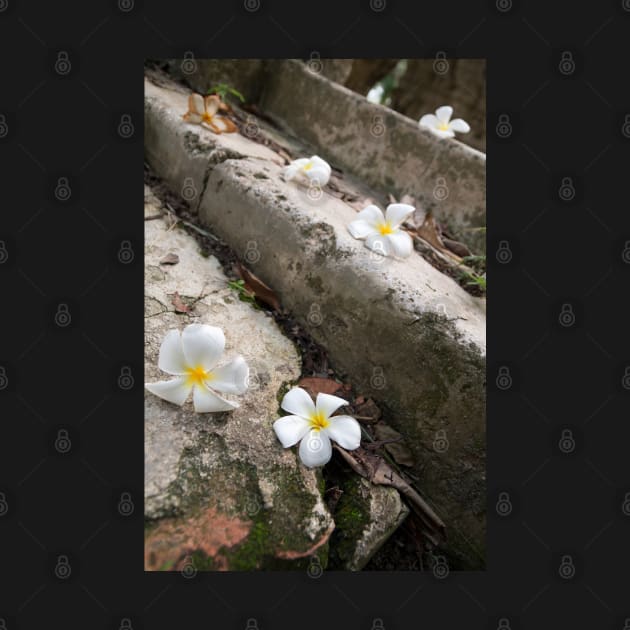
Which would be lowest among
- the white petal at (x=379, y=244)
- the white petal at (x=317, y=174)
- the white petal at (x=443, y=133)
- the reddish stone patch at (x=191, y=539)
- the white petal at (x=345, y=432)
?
the reddish stone patch at (x=191, y=539)

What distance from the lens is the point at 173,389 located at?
1410 mm

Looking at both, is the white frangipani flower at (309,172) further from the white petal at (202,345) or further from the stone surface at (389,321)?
the white petal at (202,345)

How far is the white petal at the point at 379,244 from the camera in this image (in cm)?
187

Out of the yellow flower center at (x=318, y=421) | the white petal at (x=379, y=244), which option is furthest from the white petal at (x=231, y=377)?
the white petal at (x=379, y=244)

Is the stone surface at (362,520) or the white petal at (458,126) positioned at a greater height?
the white petal at (458,126)

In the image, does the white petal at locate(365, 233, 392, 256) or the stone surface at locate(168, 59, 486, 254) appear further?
the stone surface at locate(168, 59, 486, 254)

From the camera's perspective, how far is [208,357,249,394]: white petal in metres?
1.44

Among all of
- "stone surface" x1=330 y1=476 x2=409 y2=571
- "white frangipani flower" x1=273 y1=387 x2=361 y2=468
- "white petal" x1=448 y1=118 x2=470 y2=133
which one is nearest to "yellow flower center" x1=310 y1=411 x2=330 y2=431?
"white frangipani flower" x1=273 y1=387 x2=361 y2=468

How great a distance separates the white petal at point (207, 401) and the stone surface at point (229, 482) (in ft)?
0.12

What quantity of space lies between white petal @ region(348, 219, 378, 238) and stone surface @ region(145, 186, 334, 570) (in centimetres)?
60

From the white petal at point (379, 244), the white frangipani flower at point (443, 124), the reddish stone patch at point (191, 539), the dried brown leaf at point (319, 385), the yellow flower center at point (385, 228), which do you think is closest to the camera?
the reddish stone patch at point (191, 539)

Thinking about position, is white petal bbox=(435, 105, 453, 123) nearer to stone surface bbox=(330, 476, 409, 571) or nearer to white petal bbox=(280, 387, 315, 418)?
white petal bbox=(280, 387, 315, 418)

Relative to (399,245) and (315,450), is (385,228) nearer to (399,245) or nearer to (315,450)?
(399,245)

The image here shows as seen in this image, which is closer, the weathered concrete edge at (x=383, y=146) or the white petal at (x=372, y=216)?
the white petal at (x=372, y=216)
